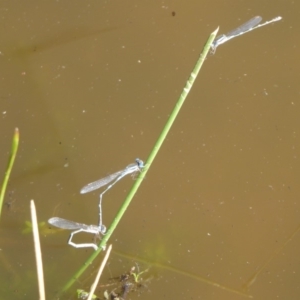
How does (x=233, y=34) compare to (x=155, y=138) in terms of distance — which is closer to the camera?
(x=233, y=34)

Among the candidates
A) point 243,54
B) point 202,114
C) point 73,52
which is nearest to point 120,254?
point 202,114

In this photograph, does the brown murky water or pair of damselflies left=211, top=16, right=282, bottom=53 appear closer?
pair of damselflies left=211, top=16, right=282, bottom=53

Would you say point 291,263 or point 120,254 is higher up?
point 120,254

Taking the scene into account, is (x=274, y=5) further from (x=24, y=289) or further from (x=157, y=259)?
(x=24, y=289)

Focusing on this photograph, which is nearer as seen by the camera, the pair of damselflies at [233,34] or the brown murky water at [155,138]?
the pair of damselflies at [233,34]

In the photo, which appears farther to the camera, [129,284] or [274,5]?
[274,5]

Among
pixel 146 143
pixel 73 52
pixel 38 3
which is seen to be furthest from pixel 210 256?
pixel 38 3

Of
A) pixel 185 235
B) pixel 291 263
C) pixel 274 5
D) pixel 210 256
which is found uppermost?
pixel 274 5
